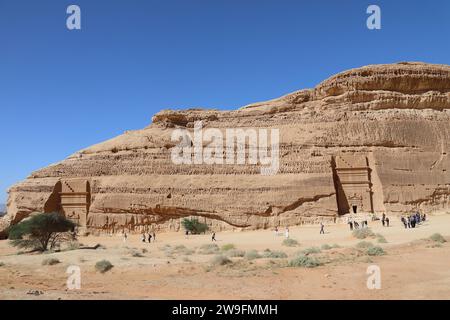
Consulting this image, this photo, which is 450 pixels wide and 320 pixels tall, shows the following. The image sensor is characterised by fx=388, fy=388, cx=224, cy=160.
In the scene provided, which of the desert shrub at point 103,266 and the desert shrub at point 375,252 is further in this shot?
the desert shrub at point 375,252

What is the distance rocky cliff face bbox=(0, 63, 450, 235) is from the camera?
33250 mm

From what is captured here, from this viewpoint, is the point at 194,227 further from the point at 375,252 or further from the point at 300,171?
the point at 375,252

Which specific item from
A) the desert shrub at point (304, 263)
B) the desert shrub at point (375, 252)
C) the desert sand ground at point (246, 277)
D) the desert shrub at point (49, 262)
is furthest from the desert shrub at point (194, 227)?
the desert shrub at point (304, 263)

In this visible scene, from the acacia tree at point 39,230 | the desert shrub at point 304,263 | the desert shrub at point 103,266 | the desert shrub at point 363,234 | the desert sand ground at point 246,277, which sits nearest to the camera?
the desert sand ground at point 246,277

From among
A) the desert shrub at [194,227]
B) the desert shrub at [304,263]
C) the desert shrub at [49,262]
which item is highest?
the desert shrub at [304,263]

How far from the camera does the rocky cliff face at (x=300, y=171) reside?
33250 millimetres

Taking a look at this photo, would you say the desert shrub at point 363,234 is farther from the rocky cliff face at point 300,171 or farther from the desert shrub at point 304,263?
the rocky cliff face at point 300,171

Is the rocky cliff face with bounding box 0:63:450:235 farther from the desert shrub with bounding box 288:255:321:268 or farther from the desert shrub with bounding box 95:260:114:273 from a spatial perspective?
the desert shrub with bounding box 95:260:114:273

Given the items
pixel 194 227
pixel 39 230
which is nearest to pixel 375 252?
pixel 39 230

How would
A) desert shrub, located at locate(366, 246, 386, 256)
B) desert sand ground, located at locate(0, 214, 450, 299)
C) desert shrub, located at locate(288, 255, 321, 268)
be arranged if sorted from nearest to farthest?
desert sand ground, located at locate(0, 214, 450, 299), desert shrub, located at locate(288, 255, 321, 268), desert shrub, located at locate(366, 246, 386, 256)

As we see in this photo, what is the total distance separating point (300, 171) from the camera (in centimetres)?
3450

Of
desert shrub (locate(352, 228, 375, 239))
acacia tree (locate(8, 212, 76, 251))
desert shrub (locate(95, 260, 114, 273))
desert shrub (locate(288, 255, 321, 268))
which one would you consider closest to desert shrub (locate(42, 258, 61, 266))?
desert shrub (locate(95, 260, 114, 273))

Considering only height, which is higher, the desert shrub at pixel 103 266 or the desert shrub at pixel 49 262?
the desert shrub at pixel 103 266

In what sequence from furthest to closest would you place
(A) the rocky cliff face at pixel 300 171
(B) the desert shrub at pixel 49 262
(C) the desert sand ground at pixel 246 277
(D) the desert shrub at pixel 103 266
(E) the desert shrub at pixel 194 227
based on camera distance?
(A) the rocky cliff face at pixel 300 171, (E) the desert shrub at pixel 194 227, (B) the desert shrub at pixel 49 262, (D) the desert shrub at pixel 103 266, (C) the desert sand ground at pixel 246 277
